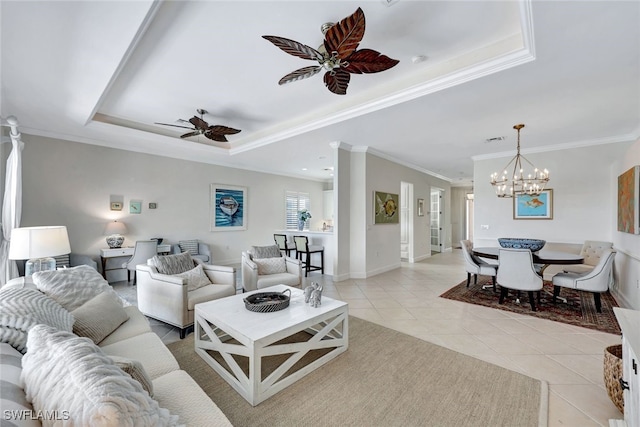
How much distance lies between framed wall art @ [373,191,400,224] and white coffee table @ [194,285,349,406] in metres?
3.45

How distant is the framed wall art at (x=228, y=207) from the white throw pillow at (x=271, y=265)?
3229 mm

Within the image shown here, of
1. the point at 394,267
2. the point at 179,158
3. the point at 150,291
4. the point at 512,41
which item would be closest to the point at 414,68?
the point at 512,41

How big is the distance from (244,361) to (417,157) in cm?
558

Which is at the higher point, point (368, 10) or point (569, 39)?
point (368, 10)

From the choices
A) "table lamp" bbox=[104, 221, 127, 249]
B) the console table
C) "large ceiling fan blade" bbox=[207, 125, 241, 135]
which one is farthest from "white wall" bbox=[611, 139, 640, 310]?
"table lamp" bbox=[104, 221, 127, 249]

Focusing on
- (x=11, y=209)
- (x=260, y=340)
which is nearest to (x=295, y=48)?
(x=260, y=340)

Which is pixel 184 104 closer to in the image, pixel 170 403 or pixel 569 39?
pixel 170 403

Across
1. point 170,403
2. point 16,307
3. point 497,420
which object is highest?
point 16,307

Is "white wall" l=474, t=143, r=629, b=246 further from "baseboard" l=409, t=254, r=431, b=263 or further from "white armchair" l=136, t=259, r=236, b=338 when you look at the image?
"white armchair" l=136, t=259, r=236, b=338

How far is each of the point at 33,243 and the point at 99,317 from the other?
1.15 m

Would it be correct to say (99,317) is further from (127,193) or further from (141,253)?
(127,193)

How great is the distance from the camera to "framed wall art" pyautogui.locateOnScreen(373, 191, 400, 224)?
18.7 ft

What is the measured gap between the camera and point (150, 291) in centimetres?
298

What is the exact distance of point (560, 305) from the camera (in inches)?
147
